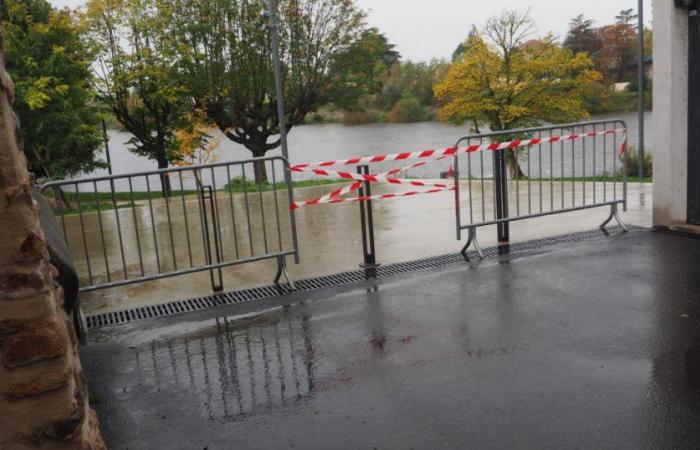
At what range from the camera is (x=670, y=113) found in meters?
7.62

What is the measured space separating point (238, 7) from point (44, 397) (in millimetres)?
30167

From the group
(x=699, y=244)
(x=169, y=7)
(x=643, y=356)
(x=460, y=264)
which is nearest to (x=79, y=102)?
(x=169, y=7)

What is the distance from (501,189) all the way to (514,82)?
27.6 metres

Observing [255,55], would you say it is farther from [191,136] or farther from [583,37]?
[583,37]

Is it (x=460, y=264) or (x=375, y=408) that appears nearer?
(x=375, y=408)

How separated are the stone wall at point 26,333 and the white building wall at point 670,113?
7.08 m

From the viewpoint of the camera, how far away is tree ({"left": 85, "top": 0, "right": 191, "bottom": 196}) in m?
26.8

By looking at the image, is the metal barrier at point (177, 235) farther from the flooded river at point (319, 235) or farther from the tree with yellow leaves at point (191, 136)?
the tree with yellow leaves at point (191, 136)

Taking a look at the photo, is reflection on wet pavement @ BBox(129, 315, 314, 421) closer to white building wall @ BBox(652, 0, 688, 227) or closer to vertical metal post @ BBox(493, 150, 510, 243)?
vertical metal post @ BBox(493, 150, 510, 243)

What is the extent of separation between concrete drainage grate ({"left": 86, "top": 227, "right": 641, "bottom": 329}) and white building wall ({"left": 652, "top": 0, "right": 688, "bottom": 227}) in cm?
88

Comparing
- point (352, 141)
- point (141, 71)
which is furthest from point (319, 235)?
point (352, 141)

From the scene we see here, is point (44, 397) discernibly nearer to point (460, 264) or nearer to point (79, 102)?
point (460, 264)

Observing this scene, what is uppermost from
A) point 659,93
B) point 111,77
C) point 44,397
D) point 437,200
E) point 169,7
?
point 169,7

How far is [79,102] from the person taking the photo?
19.1m
